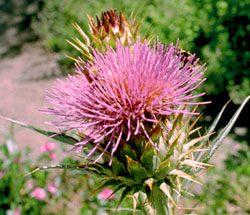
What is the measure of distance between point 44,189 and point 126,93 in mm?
1767

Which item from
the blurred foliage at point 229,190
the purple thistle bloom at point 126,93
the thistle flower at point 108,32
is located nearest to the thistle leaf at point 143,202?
the purple thistle bloom at point 126,93

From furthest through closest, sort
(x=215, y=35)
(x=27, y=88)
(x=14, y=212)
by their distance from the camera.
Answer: (x=27, y=88)
(x=215, y=35)
(x=14, y=212)

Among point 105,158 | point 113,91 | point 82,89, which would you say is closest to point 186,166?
point 105,158

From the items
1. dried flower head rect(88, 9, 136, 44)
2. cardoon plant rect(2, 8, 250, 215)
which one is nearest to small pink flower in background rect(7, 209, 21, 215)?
cardoon plant rect(2, 8, 250, 215)

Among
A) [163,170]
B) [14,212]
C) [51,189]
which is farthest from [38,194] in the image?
[163,170]

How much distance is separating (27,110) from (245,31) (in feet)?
10.8

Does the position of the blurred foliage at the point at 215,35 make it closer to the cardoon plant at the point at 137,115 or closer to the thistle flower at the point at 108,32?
the thistle flower at the point at 108,32

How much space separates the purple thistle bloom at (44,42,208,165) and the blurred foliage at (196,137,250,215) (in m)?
1.66

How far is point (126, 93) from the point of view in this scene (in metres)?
1.26

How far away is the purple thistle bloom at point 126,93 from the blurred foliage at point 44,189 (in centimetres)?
133

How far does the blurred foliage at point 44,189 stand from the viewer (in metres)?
2.58

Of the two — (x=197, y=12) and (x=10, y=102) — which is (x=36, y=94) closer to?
(x=10, y=102)

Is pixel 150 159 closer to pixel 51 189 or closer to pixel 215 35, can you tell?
pixel 51 189

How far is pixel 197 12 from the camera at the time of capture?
397 cm
